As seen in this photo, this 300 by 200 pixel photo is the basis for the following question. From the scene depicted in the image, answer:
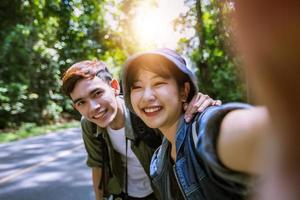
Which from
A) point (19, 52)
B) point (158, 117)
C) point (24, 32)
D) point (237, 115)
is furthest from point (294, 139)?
point (19, 52)

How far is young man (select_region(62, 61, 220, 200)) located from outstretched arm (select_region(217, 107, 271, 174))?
195 cm

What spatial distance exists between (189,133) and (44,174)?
8067 millimetres

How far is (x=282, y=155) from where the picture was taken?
484 millimetres

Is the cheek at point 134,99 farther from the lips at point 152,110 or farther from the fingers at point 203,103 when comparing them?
the fingers at point 203,103

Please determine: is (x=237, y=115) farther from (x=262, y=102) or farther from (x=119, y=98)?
(x=119, y=98)

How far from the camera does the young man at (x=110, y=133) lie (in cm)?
273

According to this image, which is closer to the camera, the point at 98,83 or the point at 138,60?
the point at 138,60

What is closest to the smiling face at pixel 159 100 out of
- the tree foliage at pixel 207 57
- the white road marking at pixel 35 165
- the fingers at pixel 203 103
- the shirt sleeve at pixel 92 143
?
the fingers at pixel 203 103

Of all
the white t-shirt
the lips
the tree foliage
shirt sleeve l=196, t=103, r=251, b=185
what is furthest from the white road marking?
shirt sleeve l=196, t=103, r=251, b=185

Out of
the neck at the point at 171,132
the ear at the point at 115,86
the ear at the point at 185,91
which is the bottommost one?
the neck at the point at 171,132

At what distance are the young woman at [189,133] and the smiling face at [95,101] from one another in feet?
3.10

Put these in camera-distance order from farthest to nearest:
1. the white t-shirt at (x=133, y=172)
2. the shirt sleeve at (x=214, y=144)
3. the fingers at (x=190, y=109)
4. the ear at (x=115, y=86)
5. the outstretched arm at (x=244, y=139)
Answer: the ear at (x=115, y=86) → the white t-shirt at (x=133, y=172) → the fingers at (x=190, y=109) → the shirt sleeve at (x=214, y=144) → the outstretched arm at (x=244, y=139)

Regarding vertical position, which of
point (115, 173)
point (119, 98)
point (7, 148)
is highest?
point (119, 98)

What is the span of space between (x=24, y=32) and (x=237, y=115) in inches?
879
